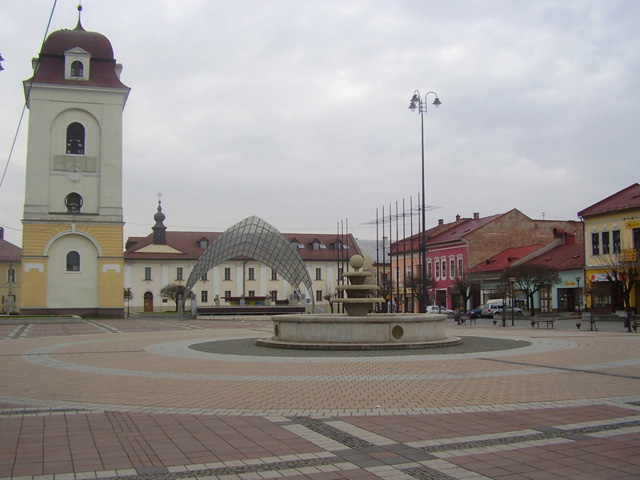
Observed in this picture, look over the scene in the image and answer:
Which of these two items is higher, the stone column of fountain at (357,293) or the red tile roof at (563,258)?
the red tile roof at (563,258)

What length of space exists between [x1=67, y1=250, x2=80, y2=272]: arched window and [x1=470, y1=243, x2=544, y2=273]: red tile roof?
126 ft

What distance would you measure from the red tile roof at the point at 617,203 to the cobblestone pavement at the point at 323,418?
37494 millimetres

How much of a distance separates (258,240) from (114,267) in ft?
56.3

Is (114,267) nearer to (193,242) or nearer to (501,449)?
(193,242)

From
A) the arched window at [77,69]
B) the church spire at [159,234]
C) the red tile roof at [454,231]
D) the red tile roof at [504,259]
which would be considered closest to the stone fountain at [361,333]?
the arched window at [77,69]

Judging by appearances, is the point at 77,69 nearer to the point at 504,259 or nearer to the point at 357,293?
the point at 357,293

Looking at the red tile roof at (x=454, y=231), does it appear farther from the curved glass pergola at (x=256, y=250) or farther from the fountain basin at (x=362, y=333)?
the fountain basin at (x=362, y=333)

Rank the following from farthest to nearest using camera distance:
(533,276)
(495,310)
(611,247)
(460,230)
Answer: (460,230), (495,310), (533,276), (611,247)

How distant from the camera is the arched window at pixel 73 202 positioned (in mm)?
53969

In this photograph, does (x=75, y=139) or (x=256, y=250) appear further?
(x=256, y=250)

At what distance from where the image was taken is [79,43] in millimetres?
55438

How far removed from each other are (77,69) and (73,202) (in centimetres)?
1131

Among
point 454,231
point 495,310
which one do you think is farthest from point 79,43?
point 454,231

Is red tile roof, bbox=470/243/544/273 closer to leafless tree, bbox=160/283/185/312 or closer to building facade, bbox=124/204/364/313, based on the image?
building facade, bbox=124/204/364/313
